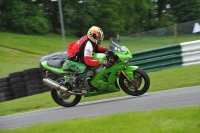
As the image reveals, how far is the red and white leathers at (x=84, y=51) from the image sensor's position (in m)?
9.21

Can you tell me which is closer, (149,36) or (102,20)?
(149,36)

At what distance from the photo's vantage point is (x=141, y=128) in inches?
216

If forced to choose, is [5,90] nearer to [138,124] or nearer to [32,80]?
[32,80]

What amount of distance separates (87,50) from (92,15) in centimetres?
4019

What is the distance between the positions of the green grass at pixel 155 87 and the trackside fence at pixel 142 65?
3.96 ft

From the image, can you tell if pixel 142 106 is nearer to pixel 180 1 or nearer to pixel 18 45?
pixel 18 45

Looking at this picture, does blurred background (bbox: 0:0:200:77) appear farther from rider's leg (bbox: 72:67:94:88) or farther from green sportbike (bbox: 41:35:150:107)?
rider's leg (bbox: 72:67:94:88)

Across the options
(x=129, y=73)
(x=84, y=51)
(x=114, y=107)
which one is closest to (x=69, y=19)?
(x=84, y=51)

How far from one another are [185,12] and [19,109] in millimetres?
49581

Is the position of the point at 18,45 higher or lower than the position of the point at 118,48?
lower

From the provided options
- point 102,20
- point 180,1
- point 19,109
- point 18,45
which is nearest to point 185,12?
point 180,1

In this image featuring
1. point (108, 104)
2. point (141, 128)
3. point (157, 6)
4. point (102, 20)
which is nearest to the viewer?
point (141, 128)

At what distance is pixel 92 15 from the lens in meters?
49.0

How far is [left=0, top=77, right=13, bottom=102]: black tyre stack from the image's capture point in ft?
44.2
